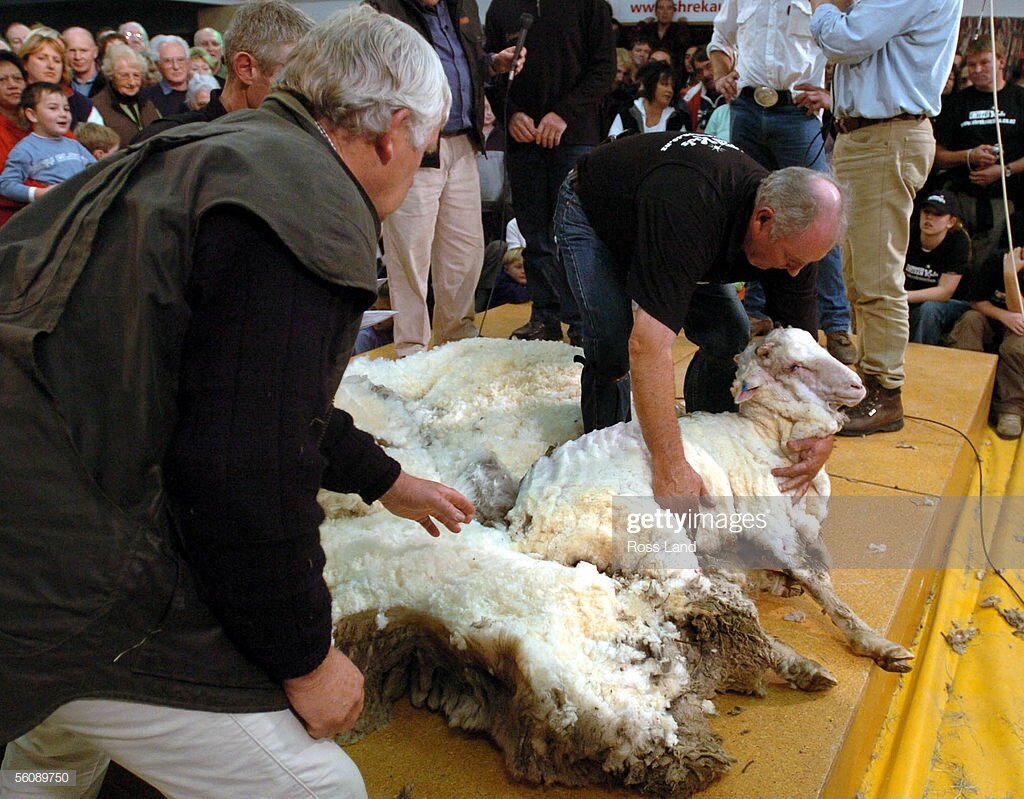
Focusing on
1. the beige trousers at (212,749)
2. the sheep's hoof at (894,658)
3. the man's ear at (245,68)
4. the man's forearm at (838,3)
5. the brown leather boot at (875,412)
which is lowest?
the brown leather boot at (875,412)

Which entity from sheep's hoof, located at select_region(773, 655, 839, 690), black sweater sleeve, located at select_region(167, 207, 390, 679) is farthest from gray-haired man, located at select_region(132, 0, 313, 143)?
sheep's hoof, located at select_region(773, 655, 839, 690)

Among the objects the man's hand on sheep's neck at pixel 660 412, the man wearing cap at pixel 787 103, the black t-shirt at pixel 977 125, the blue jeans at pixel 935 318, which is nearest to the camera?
the man's hand on sheep's neck at pixel 660 412

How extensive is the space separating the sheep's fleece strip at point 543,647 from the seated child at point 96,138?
3.45m

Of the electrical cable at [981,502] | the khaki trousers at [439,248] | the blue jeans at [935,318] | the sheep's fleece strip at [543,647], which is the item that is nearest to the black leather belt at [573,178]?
the khaki trousers at [439,248]

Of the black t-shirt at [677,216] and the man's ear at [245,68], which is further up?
the man's ear at [245,68]

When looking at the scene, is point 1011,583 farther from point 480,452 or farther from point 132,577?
point 132,577

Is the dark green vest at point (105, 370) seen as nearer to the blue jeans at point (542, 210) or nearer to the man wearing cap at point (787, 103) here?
the blue jeans at point (542, 210)

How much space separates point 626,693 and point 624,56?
6219 millimetres

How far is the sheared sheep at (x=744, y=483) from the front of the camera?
2.17 metres

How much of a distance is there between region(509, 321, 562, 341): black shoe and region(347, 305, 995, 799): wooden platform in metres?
1.76

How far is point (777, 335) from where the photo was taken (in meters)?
2.45

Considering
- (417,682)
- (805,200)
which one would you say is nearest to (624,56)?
(805,200)

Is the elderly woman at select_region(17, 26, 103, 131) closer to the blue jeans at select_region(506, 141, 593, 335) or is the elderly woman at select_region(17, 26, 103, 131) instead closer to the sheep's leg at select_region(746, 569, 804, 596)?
the blue jeans at select_region(506, 141, 593, 335)

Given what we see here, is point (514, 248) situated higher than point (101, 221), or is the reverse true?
point (101, 221)
